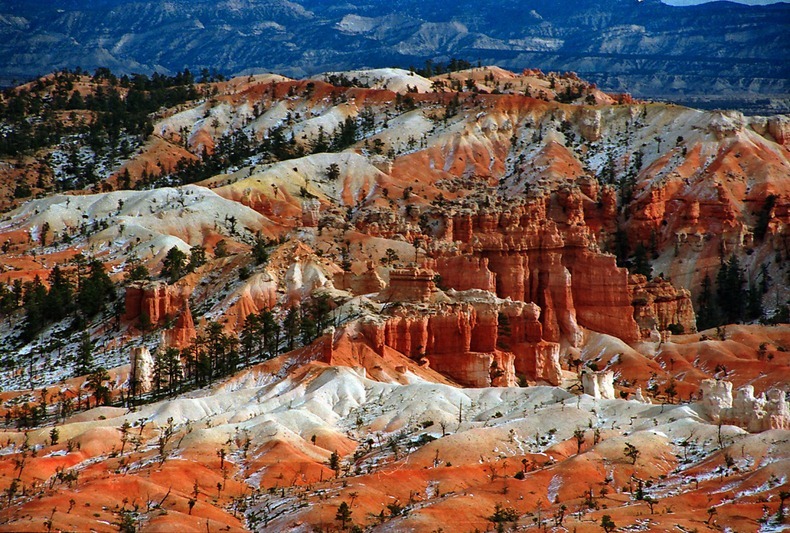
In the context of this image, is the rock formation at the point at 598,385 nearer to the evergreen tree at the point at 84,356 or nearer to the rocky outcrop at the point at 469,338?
the rocky outcrop at the point at 469,338

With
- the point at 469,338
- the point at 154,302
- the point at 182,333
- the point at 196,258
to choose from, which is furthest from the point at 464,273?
the point at 154,302

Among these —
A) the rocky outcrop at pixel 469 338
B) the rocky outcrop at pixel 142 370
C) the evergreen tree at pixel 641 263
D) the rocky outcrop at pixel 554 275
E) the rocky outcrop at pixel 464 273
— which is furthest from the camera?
the evergreen tree at pixel 641 263

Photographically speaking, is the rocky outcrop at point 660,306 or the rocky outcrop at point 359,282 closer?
the rocky outcrop at point 359,282

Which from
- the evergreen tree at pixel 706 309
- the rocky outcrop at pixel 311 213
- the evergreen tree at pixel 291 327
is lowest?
the evergreen tree at pixel 706 309

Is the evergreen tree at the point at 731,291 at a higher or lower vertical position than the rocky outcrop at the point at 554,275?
lower

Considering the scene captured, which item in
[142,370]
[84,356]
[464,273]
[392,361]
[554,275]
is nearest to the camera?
[392,361]

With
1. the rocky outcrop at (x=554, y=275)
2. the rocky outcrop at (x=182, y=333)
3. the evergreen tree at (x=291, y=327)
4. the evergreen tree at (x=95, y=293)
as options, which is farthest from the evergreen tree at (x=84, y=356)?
the rocky outcrop at (x=554, y=275)

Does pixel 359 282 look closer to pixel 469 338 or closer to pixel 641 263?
pixel 469 338
